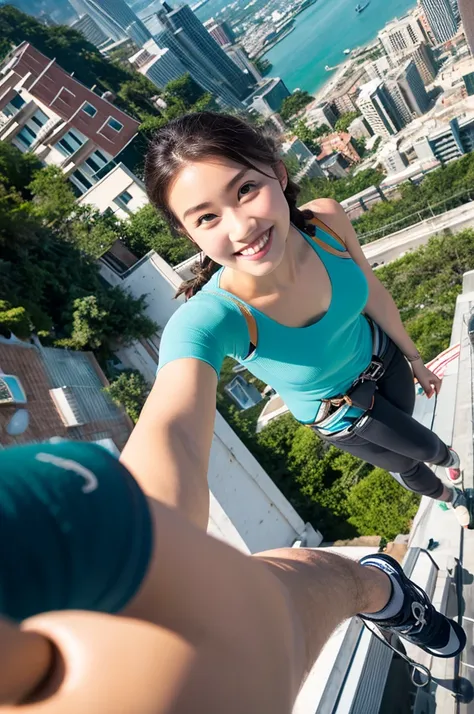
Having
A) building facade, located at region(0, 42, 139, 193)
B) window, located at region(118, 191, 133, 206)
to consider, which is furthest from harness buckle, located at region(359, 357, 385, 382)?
building facade, located at region(0, 42, 139, 193)

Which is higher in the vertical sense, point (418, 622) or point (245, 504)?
point (418, 622)

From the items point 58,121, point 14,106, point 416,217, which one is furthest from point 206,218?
point 416,217

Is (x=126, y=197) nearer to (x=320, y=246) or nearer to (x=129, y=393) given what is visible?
(x=129, y=393)

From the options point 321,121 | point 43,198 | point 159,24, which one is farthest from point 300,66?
point 43,198

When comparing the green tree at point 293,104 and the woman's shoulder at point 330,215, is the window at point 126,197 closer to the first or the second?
the woman's shoulder at point 330,215

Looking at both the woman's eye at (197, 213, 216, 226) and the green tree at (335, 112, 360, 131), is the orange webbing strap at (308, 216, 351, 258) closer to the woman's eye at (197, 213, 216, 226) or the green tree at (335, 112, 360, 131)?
the woman's eye at (197, 213, 216, 226)

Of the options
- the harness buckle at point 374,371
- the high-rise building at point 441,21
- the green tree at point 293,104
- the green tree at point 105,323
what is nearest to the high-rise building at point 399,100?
the green tree at point 293,104

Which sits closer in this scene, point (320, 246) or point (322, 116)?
point (320, 246)
